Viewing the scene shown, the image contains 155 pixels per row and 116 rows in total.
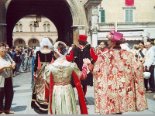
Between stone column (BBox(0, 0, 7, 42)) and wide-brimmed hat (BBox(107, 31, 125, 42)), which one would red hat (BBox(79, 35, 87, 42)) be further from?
stone column (BBox(0, 0, 7, 42))

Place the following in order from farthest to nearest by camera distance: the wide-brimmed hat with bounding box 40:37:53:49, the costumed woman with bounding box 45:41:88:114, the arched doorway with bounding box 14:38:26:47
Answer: the arched doorway with bounding box 14:38:26:47, the wide-brimmed hat with bounding box 40:37:53:49, the costumed woman with bounding box 45:41:88:114

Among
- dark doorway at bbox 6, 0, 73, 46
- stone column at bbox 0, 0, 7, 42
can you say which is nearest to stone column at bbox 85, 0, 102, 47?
stone column at bbox 0, 0, 7, 42

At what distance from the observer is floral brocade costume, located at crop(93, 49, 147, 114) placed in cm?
906

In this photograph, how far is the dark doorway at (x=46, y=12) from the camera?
4149cm

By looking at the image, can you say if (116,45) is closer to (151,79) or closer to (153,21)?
(151,79)

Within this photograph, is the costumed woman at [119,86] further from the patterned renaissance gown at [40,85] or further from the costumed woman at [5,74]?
the costumed woman at [5,74]

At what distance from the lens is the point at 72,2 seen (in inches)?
1348

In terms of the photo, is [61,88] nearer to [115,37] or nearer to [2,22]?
[115,37]

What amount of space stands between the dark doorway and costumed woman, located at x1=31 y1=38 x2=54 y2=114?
85.1ft

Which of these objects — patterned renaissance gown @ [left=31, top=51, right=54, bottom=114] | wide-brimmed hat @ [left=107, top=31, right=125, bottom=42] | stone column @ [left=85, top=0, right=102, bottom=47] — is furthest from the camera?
stone column @ [left=85, top=0, right=102, bottom=47]

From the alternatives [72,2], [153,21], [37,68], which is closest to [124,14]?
[153,21]

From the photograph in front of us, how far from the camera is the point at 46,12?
48781mm

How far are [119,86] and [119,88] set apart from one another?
32 mm

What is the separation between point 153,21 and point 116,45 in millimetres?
47261
